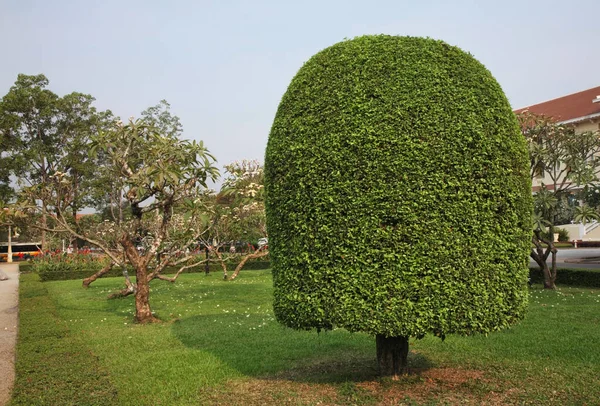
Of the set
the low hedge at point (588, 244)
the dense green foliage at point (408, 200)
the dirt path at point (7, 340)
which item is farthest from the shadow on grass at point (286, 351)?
the low hedge at point (588, 244)

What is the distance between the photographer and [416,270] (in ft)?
15.6

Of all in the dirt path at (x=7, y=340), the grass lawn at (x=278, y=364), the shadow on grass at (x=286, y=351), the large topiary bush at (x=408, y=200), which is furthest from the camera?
the shadow on grass at (x=286, y=351)

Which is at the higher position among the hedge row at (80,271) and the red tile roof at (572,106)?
the red tile roof at (572,106)

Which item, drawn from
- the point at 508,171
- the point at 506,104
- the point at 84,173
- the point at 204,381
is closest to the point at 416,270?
the point at 508,171

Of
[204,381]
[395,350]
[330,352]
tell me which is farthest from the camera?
[330,352]

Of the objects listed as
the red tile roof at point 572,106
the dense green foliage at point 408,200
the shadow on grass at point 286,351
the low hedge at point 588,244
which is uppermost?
the red tile roof at point 572,106

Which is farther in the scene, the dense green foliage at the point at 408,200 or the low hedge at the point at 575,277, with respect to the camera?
the low hedge at the point at 575,277

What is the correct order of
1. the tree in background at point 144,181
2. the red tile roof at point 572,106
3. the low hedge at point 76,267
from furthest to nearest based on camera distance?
the red tile roof at point 572,106
the low hedge at point 76,267
the tree in background at point 144,181

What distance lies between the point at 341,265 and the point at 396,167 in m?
1.08

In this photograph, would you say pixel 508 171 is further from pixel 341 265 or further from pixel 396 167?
pixel 341 265

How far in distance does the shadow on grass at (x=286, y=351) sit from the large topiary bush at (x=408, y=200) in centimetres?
158

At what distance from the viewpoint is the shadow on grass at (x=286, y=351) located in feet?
20.8

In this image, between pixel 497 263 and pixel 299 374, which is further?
pixel 299 374

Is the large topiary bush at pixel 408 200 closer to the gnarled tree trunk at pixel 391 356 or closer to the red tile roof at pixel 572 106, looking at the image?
the gnarled tree trunk at pixel 391 356
